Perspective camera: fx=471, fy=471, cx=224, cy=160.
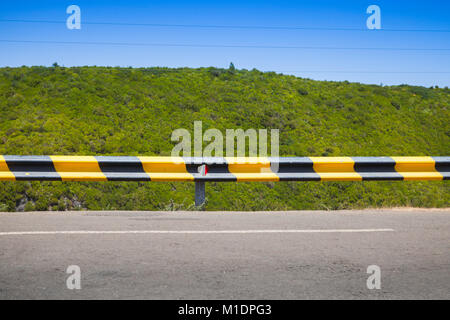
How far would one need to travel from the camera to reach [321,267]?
4.16 metres

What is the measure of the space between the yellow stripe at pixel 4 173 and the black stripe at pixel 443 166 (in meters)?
7.18

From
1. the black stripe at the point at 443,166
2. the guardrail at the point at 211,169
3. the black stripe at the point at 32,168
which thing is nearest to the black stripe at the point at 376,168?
the guardrail at the point at 211,169

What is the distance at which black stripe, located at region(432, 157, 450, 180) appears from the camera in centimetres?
835

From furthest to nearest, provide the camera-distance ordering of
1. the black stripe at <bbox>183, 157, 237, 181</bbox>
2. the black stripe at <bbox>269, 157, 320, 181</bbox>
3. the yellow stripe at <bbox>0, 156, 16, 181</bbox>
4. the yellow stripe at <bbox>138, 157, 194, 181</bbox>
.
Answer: the black stripe at <bbox>269, 157, 320, 181</bbox>
the black stripe at <bbox>183, 157, 237, 181</bbox>
the yellow stripe at <bbox>138, 157, 194, 181</bbox>
the yellow stripe at <bbox>0, 156, 16, 181</bbox>

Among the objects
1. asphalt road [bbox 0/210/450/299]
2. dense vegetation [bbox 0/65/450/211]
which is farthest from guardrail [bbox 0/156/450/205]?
dense vegetation [bbox 0/65/450/211]

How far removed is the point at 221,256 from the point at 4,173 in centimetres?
458

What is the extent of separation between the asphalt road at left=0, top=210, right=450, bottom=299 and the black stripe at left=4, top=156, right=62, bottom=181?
83 cm

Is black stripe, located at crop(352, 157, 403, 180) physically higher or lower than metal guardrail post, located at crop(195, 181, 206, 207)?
higher

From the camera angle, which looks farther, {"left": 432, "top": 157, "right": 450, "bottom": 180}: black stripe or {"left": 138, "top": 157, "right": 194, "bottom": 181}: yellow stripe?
{"left": 432, "top": 157, "right": 450, "bottom": 180}: black stripe

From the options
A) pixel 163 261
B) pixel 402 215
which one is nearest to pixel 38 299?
pixel 163 261

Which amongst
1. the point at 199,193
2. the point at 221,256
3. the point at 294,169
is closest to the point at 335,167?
the point at 294,169

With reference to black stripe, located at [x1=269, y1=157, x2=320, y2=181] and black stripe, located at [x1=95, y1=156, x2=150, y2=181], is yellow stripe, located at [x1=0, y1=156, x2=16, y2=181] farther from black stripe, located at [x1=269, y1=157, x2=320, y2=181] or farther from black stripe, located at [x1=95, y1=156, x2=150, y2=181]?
black stripe, located at [x1=269, y1=157, x2=320, y2=181]

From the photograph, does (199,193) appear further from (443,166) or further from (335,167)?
(443,166)

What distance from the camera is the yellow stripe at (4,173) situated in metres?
7.41
